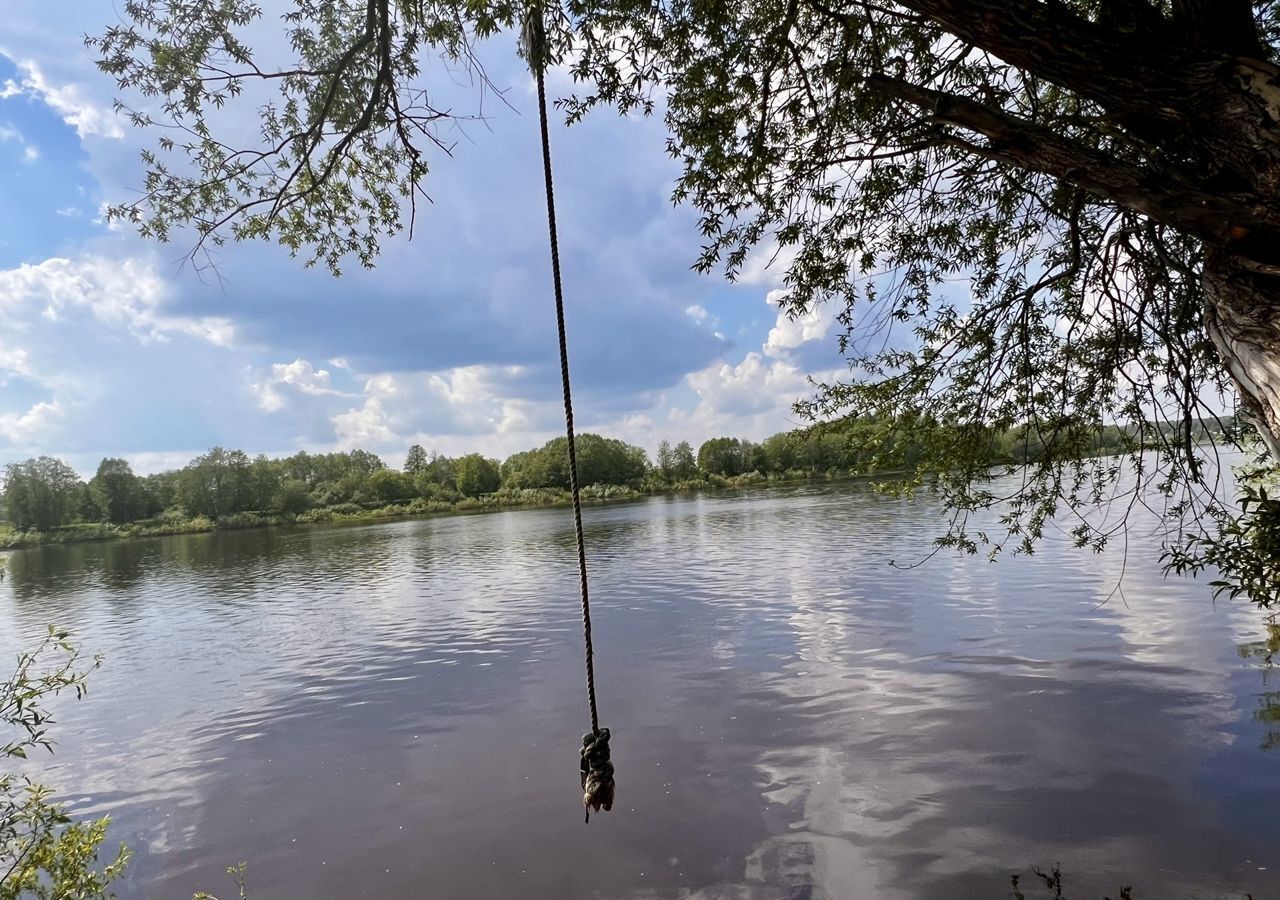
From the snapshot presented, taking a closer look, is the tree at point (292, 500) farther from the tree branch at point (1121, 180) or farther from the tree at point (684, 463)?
the tree branch at point (1121, 180)

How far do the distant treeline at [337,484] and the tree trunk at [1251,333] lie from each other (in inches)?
2158

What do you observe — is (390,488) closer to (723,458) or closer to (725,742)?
(723,458)

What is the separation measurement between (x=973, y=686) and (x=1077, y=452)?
5197 millimetres

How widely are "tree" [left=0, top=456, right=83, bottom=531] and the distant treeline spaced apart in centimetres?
11

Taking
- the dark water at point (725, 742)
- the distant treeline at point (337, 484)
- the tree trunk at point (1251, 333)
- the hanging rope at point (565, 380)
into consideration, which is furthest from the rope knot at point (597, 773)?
the distant treeline at point (337, 484)

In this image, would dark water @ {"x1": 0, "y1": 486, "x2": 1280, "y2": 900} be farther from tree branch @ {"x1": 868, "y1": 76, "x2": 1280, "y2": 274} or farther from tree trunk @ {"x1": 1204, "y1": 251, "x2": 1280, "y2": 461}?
tree branch @ {"x1": 868, "y1": 76, "x2": 1280, "y2": 274}

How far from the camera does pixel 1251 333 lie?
2.74 m

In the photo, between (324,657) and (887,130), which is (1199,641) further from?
(324,657)

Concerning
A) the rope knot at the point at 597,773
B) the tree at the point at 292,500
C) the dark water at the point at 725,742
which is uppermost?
the tree at the point at 292,500

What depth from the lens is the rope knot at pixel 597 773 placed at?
288cm

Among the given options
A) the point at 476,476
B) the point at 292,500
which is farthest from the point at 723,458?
the point at 292,500

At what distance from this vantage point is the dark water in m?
5.67

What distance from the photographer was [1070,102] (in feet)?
17.4

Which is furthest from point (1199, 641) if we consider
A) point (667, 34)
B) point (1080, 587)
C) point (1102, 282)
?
point (667, 34)
